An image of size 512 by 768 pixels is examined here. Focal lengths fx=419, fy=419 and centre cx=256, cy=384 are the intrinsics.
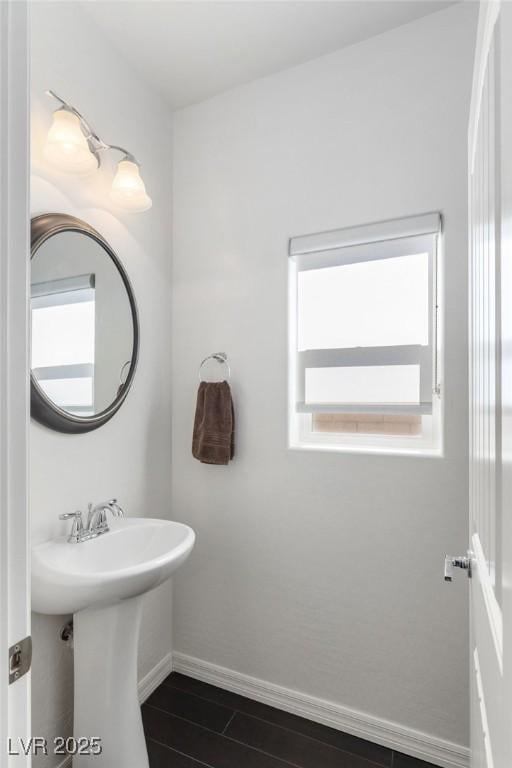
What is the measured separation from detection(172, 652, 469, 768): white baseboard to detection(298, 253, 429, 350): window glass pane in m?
1.46

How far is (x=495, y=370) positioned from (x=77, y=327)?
1412mm

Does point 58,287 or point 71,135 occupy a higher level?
point 71,135

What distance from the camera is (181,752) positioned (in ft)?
5.06

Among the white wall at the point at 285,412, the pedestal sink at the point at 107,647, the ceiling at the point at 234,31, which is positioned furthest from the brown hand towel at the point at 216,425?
the ceiling at the point at 234,31

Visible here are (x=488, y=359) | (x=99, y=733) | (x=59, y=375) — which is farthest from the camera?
(x=59, y=375)

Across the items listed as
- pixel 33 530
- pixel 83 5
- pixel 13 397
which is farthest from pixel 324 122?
pixel 33 530

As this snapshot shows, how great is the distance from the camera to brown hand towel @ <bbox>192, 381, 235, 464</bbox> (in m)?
1.84

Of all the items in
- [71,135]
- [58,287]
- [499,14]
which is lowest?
[58,287]

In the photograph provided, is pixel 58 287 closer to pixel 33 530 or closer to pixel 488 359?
pixel 33 530

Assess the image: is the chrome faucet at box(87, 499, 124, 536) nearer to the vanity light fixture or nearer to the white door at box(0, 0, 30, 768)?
the white door at box(0, 0, 30, 768)

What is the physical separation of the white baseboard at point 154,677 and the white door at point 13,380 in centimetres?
144

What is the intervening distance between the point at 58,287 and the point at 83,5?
3.45ft

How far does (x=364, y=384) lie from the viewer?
1.74 metres

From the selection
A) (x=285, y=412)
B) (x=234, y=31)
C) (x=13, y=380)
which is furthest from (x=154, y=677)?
(x=234, y=31)
